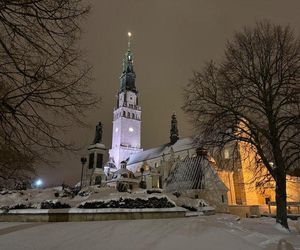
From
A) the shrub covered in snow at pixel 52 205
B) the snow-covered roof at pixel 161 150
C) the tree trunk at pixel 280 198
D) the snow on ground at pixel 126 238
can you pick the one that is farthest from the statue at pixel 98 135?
the snow-covered roof at pixel 161 150

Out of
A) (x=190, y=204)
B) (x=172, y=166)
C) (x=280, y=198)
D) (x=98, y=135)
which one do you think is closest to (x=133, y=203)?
(x=190, y=204)

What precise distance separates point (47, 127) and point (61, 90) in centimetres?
101

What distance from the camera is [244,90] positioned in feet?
53.2

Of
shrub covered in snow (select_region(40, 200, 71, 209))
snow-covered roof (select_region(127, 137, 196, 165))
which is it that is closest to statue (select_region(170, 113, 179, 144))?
snow-covered roof (select_region(127, 137, 196, 165))

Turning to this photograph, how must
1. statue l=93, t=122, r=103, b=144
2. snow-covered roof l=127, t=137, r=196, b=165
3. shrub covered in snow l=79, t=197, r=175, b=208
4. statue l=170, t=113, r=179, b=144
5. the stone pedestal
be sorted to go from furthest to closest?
statue l=170, t=113, r=179, b=144 → snow-covered roof l=127, t=137, r=196, b=165 → statue l=93, t=122, r=103, b=144 → the stone pedestal → shrub covered in snow l=79, t=197, r=175, b=208

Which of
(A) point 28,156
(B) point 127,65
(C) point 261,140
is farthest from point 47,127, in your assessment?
(B) point 127,65

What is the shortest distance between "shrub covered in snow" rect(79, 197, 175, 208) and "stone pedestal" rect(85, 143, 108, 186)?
15.8 m

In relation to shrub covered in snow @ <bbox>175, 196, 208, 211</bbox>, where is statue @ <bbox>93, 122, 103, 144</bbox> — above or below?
above

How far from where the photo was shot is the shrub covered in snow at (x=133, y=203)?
1250cm

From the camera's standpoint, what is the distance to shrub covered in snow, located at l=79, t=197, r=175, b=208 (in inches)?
492

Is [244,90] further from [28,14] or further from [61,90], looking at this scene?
[28,14]

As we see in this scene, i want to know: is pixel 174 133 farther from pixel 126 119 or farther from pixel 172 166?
pixel 172 166

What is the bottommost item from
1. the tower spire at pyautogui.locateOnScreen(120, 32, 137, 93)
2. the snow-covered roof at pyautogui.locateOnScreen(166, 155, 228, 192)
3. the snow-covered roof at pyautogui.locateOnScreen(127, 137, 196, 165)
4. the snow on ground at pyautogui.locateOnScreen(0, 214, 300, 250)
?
the snow on ground at pyautogui.locateOnScreen(0, 214, 300, 250)

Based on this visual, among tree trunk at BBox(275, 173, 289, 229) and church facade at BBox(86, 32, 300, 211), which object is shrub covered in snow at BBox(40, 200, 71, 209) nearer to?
church facade at BBox(86, 32, 300, 211)
